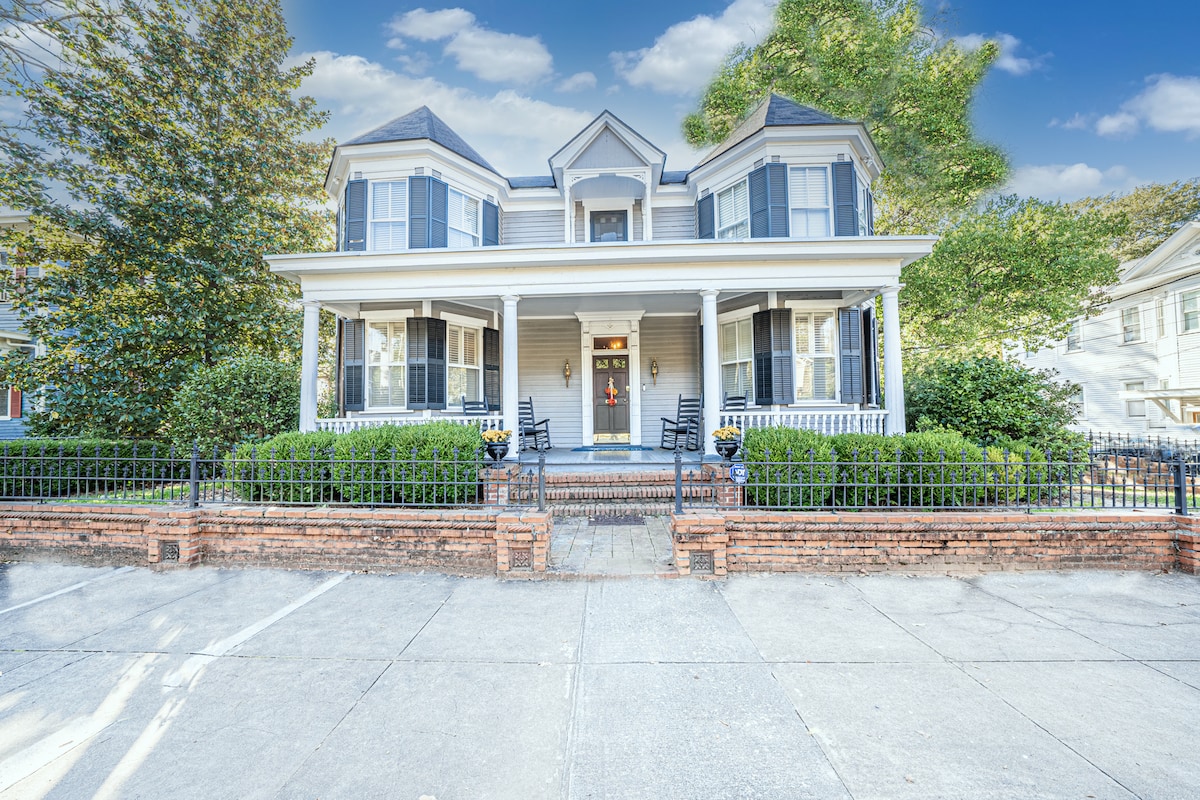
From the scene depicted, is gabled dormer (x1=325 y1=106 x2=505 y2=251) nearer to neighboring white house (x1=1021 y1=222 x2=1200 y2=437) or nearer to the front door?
the front door

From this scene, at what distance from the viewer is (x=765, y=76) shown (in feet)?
54.9

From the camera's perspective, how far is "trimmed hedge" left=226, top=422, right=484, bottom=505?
5414 millimetres

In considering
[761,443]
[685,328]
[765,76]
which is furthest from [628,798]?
[765,76]

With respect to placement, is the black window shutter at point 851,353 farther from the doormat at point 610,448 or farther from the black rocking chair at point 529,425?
the black rocking chair at point 529,425

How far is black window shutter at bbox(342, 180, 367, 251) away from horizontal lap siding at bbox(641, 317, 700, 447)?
6420 mm

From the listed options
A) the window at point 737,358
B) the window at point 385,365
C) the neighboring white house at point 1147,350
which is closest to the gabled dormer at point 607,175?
the window at point 737,358

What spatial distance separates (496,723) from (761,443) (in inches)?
186

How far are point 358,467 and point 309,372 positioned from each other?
3627mm

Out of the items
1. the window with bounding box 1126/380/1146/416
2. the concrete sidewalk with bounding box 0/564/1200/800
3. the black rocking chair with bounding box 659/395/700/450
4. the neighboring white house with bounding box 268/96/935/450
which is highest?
the neighboring white house with bounding box 268/96/935/450

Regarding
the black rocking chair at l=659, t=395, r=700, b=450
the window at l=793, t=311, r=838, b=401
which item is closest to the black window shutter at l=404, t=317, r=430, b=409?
the black rocking chair at l=659, t=395, r=700, b=450

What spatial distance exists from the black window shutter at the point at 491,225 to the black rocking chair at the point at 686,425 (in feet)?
18.4

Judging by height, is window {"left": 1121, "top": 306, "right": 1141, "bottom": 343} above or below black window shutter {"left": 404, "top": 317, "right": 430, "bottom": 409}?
above

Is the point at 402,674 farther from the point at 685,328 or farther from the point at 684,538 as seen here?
the point at 685,328

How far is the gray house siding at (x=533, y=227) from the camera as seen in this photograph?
11891mm
